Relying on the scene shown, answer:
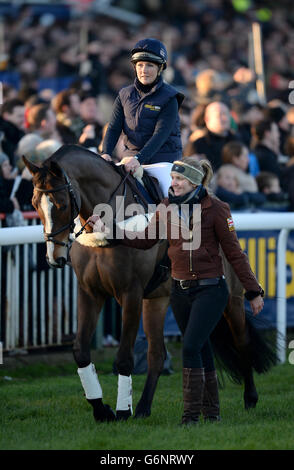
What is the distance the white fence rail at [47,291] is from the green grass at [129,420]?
33 centimetres

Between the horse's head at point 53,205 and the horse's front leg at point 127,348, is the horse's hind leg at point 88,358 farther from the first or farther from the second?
the horse's head at point 53,205

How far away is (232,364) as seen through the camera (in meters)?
7.14

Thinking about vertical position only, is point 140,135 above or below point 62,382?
above

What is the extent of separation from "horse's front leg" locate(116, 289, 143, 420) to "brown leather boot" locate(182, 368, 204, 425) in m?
0.60

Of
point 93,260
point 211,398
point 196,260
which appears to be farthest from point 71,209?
point 211,398

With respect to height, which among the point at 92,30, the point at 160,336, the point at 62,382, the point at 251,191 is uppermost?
the point at 92,30

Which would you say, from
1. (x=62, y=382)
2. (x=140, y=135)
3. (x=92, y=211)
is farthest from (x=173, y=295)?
(x=62, y=382)

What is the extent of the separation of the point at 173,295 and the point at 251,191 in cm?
446

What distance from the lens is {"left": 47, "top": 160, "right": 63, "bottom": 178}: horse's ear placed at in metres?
5.99

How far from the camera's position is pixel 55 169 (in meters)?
6.02

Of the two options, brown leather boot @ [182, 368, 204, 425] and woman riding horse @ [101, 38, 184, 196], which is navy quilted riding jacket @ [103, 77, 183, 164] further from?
brown leather boot @ [182, 368, 204, 425]

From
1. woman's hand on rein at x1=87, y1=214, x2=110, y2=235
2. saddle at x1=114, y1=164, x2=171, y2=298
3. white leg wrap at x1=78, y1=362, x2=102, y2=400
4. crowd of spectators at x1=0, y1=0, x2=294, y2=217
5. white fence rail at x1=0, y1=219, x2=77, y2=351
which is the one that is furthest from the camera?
crowd of spectators at x1=0, y1=0, x2=294, y2=217

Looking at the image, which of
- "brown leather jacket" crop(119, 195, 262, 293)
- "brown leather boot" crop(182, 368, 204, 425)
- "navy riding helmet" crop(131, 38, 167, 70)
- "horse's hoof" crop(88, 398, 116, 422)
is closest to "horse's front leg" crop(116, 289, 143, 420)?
"horse's hoof" crop(88, 398, 116, 422)
